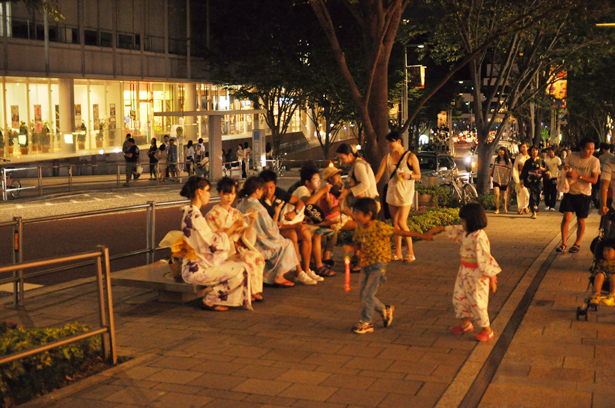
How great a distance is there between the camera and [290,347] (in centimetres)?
656

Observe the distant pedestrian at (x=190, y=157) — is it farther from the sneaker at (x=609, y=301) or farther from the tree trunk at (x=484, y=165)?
the sneaker at (x=609, y=301)

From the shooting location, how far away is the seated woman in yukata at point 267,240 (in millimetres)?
8820

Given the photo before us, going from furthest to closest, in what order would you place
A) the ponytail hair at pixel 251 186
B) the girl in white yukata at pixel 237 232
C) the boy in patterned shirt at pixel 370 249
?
the ponytail hair at pixel 251 186 < the girl in white yukata at pixel 237 232 < the boy in patterned shirt at pixel 370 249

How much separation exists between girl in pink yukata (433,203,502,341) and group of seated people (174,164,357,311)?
1673mm

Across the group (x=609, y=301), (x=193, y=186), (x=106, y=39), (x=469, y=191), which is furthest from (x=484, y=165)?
(x=106, y=39)

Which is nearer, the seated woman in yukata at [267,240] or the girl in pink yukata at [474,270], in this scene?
the girl in pink yukata at [474,270]

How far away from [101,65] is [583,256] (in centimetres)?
2820

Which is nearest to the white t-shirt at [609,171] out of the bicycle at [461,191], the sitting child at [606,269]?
the sitting child at [606,269]

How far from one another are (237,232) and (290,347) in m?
1.95

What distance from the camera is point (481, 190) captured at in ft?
75.2

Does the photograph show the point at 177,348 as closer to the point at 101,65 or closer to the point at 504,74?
→ the point at 504,74

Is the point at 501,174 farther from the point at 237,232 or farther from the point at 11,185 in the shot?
the point at 11,185

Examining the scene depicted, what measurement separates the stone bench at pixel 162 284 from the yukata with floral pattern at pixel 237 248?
1.79 ft

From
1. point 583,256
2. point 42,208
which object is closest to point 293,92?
point 42,208
